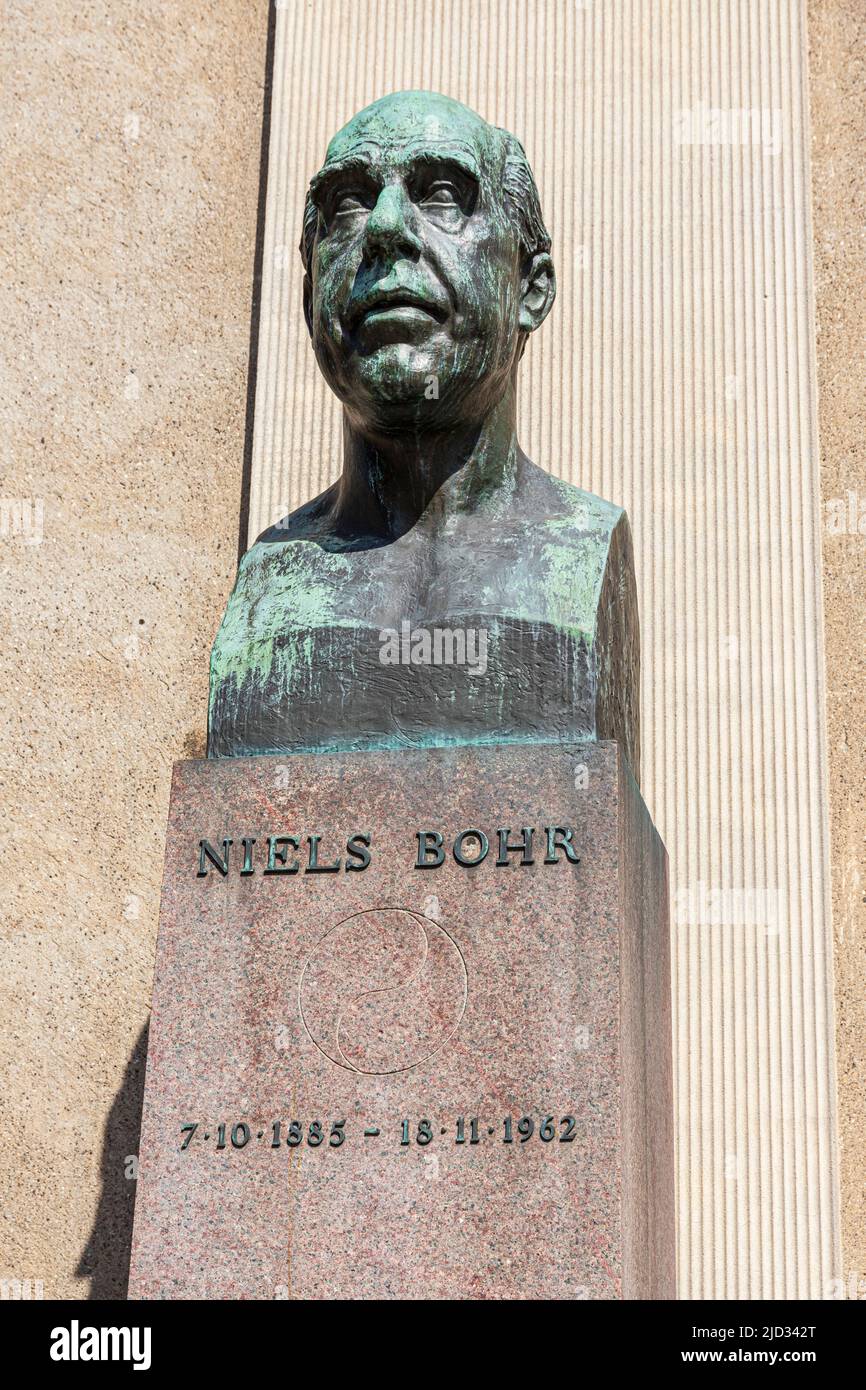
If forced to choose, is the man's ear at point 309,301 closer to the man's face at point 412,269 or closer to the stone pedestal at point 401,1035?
the man's face at point 412,269

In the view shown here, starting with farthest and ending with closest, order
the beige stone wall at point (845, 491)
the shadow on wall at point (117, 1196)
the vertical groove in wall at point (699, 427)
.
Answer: the shadow on wall at point (117, 1196) < the beige stone wall at point (845, 491) < the vertical groove in wall at point (699, 427)

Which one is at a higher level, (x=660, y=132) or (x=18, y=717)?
(x=660, y=132)

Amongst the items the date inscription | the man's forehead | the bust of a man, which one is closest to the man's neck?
the bust of a man

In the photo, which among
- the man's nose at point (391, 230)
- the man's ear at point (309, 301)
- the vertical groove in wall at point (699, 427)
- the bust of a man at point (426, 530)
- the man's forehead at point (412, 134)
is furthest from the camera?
the vertical groove in wall at point (699, 427)

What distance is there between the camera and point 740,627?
32.2ft

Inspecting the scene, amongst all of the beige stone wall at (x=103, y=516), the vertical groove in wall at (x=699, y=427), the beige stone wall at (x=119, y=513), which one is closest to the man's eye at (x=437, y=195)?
Answer: the vertical groove in wall at (x=699, y=427)

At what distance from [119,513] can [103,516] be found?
0.08m

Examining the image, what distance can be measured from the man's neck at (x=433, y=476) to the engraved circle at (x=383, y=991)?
1.48 meters

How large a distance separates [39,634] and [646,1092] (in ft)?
16.7

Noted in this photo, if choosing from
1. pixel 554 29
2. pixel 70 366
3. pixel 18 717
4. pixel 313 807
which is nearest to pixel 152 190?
pixel 70 366

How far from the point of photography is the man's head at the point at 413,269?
21.6 ft

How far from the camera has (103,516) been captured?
1064cm

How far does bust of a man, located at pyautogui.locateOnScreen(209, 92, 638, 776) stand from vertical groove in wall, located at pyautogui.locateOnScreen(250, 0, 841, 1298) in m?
2.59

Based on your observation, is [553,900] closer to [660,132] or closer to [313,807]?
[313,807]
